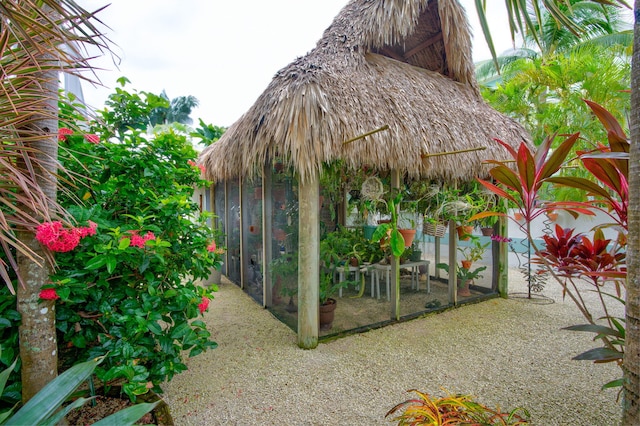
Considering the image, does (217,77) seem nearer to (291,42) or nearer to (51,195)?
(291,42)

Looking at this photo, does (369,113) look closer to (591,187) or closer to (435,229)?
(435,229)

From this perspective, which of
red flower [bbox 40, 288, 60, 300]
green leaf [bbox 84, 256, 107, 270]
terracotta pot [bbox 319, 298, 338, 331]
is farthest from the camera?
terracotta pot [bbox 319, 298, 338, 331]

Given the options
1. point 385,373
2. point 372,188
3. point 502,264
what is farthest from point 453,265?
point 385,373

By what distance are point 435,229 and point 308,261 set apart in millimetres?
1693

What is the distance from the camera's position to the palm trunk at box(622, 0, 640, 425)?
85cm

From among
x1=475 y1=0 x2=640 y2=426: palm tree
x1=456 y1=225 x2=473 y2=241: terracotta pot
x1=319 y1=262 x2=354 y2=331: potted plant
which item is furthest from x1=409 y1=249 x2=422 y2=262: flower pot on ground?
x1=475 y1=0 x2=640 y2=426: palm tree

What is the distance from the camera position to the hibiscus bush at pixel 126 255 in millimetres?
1415

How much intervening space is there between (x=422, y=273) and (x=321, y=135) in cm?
266

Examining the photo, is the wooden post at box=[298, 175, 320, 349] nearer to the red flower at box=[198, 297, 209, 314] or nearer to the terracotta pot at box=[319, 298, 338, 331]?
the terracotta pot at box=[319, 298, 338, 331]

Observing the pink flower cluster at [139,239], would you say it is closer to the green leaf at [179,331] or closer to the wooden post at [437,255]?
the green leaf at [179,331]

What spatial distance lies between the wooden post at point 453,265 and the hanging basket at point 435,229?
0.92ft

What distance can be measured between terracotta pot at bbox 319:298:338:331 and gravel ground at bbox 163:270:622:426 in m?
0.18

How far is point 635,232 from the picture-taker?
33.9 inches

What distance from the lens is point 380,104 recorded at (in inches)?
128
